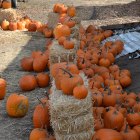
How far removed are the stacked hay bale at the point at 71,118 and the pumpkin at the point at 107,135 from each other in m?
0.12

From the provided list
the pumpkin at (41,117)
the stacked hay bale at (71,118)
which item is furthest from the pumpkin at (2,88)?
the stacked hay bale at (71,118)

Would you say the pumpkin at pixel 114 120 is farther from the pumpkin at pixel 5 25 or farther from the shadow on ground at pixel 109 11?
the shadow on ground at pixel 109 11

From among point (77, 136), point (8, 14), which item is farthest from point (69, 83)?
point (8, 14)

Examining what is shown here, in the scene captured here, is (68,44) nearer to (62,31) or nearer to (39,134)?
(62,31)

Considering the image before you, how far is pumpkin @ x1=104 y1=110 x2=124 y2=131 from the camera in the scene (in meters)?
5.51

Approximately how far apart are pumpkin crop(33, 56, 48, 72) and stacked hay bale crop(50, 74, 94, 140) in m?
3.57

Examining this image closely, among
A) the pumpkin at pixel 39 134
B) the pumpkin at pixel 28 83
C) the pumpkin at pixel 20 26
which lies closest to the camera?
the pumpkin at pixel 39 134

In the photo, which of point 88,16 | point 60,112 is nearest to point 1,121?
point 60,112

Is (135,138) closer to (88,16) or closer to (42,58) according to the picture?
(42,58)

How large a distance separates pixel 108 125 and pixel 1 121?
1.77 meters

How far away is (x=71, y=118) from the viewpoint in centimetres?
496

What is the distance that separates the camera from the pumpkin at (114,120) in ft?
18.1

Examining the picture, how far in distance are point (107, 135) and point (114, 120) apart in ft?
1.57

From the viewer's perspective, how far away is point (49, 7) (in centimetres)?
1895
